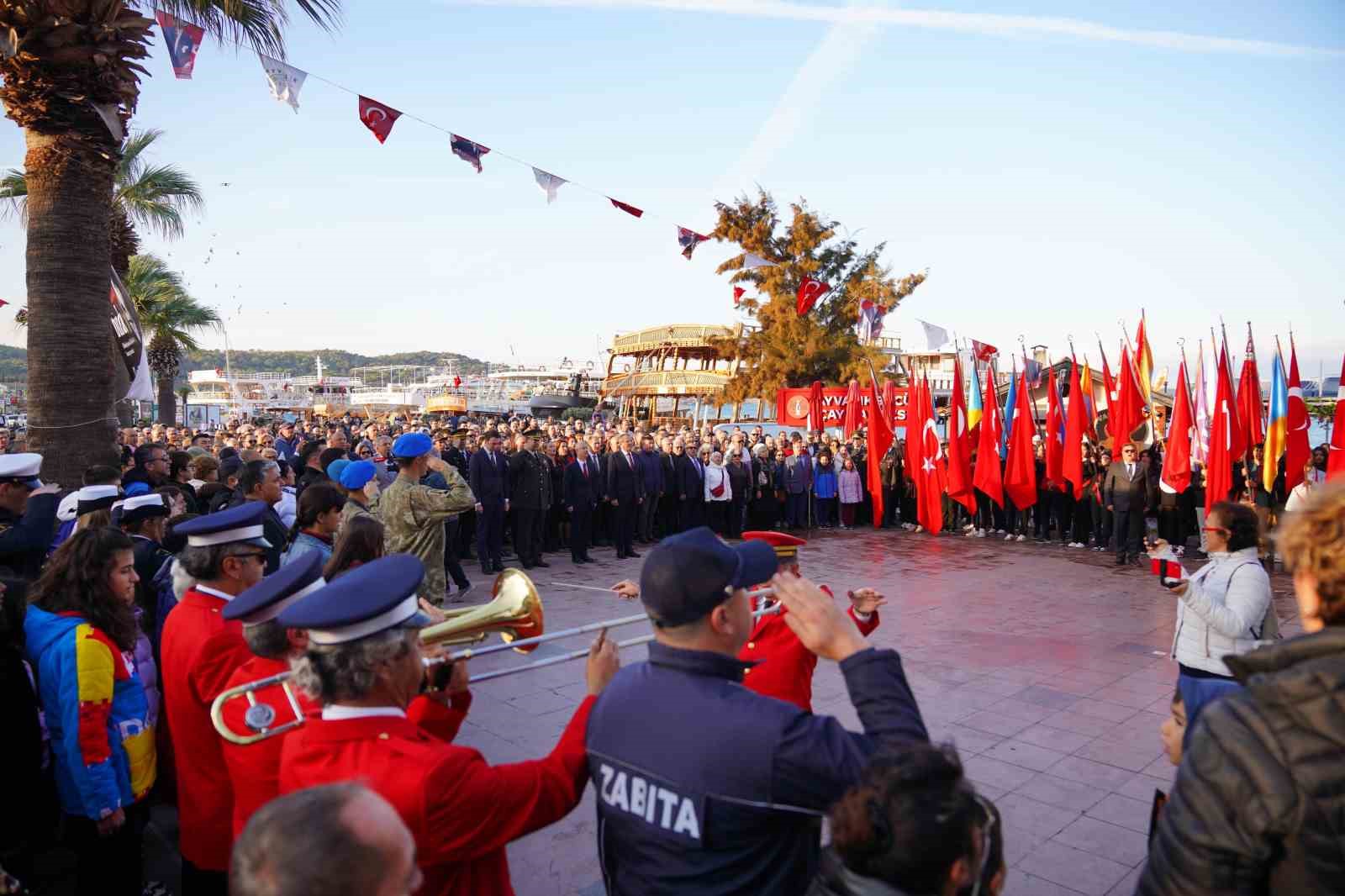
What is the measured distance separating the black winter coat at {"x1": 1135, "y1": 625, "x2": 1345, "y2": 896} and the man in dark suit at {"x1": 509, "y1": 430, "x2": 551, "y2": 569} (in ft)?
35.9

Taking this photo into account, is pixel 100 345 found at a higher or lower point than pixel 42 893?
higher

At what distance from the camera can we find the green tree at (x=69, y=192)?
6617 millimetres

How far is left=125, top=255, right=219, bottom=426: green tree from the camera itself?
21172mm

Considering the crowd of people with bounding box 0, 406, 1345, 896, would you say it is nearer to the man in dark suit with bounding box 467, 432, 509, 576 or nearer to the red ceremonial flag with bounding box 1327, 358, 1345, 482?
the man in dark suit with bounding box 467, 432, 509, 576

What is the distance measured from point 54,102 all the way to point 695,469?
10684 mm

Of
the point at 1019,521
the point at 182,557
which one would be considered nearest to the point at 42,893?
the point at 182,557

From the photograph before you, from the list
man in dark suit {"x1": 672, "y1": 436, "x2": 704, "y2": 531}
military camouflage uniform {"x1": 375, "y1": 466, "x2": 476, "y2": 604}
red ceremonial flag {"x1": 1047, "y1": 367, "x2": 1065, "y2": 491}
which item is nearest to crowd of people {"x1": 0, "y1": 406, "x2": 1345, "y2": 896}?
military camouflage uniform {"x1": 375, "y1": 466, "x2": 476, "y2": 604}

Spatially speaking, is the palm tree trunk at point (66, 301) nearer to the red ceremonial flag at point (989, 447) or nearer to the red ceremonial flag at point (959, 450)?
the red ceremonial flag at point (959, 450)

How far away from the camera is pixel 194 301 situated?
23.3 meters

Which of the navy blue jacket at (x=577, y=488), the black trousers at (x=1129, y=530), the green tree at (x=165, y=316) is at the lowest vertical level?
the black trousers at (x=1129, y=530)

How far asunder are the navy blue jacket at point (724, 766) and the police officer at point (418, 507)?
15.1ft

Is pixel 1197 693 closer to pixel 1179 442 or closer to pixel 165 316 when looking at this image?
pixel 1179 442

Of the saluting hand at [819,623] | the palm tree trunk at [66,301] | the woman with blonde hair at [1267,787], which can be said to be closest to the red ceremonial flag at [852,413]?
the palm tree trunk at [66,301]

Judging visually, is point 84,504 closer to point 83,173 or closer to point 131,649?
point 131,649
